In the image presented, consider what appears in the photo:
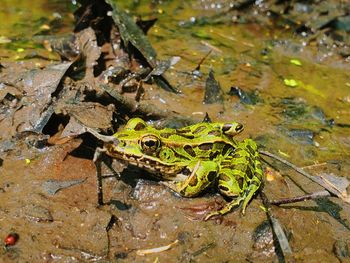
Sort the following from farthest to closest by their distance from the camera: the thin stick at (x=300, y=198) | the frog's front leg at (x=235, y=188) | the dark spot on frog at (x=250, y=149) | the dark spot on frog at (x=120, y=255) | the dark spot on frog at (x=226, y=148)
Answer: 1. the dark spot on frog at (x=250, y=149)
2. the dark spot on frog at (x=226, y=148)
3. the frog's front leg at (x=235, y=188)
4. the thin stick at (x=300, y=198)
5. the dark spot on frog at (x=120, y=255)

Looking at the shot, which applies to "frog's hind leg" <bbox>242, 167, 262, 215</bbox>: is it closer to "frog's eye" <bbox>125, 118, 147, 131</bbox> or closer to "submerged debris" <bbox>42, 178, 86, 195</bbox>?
"frog's eye" <bbox>125, 118, 147, 131</bbox>

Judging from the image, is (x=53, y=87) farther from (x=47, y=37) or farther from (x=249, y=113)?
(x=249, y=113)

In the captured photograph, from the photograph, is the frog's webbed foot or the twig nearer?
the twig

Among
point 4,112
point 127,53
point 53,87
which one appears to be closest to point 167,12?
point 127,53

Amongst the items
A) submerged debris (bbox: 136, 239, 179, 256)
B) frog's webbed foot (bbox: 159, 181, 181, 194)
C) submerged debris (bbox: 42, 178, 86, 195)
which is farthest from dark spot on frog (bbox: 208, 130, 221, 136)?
submerged debris (bbox: 42, 178, 86, 195)

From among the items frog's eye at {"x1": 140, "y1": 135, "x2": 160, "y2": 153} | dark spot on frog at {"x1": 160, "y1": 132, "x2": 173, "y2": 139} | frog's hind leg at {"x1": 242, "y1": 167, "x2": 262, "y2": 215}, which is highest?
frog's eye at {"x1": 140, "y1": 135, "x2": 160, "y2": 153}

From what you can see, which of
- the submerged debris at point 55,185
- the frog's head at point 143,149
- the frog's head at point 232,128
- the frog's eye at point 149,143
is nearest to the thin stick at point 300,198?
the frog's head at point 232,128

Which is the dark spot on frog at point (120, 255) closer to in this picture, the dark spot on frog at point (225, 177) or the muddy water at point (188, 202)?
the muddy water at point (188, 202)
